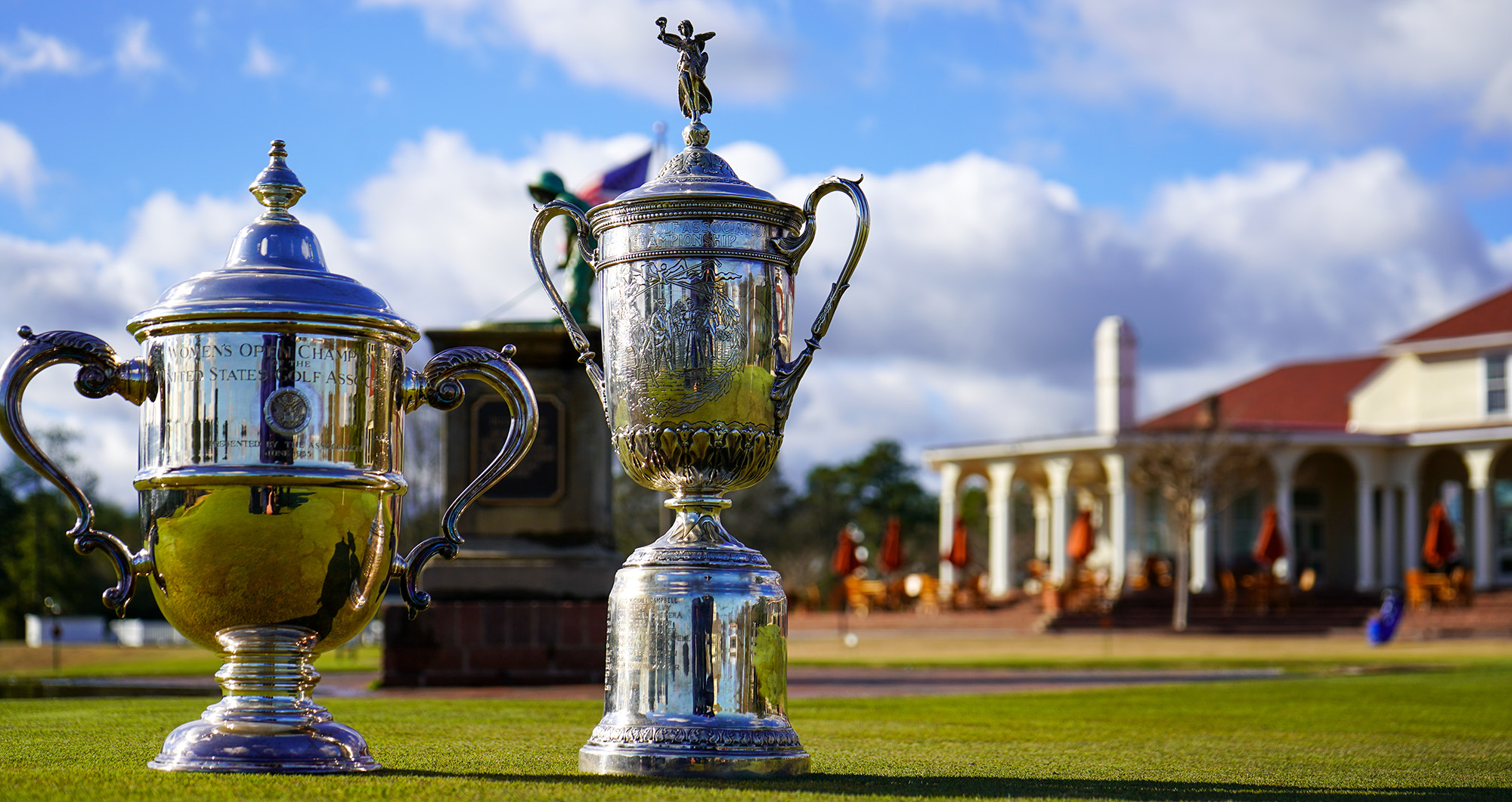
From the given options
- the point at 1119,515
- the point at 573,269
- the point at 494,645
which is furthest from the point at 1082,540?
the point at 494,645

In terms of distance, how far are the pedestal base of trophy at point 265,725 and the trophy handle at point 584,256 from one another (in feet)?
4.12

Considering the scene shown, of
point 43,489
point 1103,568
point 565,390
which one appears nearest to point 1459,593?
point 1103,568

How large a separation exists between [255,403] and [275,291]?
0.34m

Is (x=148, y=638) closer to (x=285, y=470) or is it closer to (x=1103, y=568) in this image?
(x=1103, y=568)

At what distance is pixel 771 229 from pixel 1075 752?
2.67 metres

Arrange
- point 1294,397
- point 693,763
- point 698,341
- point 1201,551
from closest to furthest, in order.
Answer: point 693,763
point 698,341
point 1201,551
point 1294,397

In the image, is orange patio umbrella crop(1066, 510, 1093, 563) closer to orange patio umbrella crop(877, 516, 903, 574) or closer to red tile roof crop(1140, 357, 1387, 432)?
orange patio umbrella crop(877, 516, 903, 574)

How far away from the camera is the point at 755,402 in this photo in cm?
540

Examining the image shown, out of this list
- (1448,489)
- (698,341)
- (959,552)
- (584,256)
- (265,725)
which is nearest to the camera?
(265,725)

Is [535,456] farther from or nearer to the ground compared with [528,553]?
farther from the ground

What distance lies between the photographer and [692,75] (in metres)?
5.70

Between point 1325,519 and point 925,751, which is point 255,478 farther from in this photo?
point 1325,519

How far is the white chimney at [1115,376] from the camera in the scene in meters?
37.7

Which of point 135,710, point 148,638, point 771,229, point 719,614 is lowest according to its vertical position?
point 148,638
